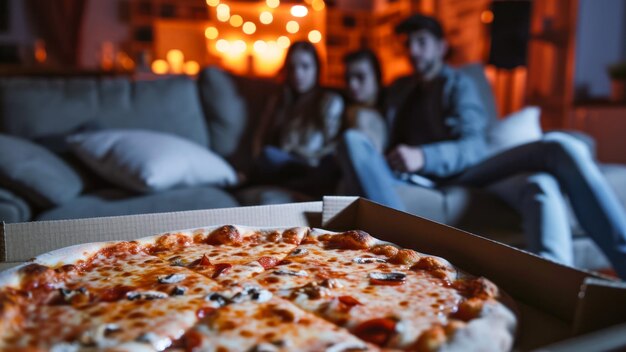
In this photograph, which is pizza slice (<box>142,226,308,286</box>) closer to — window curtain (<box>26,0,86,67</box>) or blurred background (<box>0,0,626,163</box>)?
blurred background (<box>0,0,626,163</box>)

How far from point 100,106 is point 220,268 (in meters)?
1.89

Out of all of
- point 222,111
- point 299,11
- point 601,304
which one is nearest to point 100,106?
point 222,111

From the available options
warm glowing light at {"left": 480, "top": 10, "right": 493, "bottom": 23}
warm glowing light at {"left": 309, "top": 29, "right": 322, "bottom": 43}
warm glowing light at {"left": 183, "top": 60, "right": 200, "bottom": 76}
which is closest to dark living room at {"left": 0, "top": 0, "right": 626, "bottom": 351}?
warm glowing light at {"left": 480, "top": 10, "right": 493, "bottom": 23}

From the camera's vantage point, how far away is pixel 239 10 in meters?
8.02

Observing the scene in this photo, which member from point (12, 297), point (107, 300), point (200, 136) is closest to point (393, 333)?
point (107, 300)

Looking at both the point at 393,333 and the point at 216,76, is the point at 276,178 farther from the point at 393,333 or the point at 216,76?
the point at 393,333

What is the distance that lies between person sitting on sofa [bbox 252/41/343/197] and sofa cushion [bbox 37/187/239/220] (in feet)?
1.21

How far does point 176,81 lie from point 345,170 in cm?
112

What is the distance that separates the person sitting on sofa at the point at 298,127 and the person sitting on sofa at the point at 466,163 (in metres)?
0.30

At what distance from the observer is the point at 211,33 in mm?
7832

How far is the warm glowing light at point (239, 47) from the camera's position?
8023 millimetres

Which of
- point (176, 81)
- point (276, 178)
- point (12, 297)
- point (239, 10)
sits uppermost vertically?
point (239, 10)

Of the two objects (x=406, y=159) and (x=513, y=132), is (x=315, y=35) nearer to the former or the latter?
(x=513, y=132)

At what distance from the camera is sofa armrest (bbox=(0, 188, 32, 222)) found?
1755 mm
